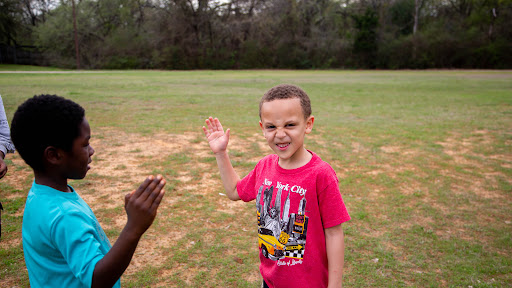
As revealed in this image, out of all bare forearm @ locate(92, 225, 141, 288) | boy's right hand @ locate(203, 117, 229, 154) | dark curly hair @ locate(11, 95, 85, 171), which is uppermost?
dark curly hair @ locate(11, 95, 85, 171)

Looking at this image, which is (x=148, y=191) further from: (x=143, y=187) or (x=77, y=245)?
(x=77, y=245)

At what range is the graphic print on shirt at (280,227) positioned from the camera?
196 centimetres

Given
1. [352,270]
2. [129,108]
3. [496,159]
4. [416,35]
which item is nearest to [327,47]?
[416,35]

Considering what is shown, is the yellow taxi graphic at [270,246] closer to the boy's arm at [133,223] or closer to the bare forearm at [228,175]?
the bare forearm at [228,175]

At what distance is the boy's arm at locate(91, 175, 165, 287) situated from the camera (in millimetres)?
1497

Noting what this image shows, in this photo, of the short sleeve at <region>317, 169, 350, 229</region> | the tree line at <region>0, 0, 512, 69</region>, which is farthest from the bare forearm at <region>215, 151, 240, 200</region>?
the tree line at <region>0, 0, 512, 69</region>

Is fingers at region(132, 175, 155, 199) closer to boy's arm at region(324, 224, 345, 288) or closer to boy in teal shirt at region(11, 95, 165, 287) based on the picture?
boy in teal shirt at region(11, 95, 165, 287)

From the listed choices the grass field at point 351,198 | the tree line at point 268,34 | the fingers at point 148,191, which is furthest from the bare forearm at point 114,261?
the tree line at point 268,34

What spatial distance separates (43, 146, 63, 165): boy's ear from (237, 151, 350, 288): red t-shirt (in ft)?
3.59

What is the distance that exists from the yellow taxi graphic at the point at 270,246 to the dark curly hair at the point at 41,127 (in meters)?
1.14

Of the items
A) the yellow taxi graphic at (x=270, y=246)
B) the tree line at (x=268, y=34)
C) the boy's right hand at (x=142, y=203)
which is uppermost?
the tree line at (x=268, y=34)

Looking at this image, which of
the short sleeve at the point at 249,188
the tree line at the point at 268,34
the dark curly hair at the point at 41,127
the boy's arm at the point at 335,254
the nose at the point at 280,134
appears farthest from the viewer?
the tree line at the point at 268,34

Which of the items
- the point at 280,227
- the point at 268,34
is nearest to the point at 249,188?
the point at 280,227

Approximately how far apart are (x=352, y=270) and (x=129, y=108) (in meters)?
11.0
